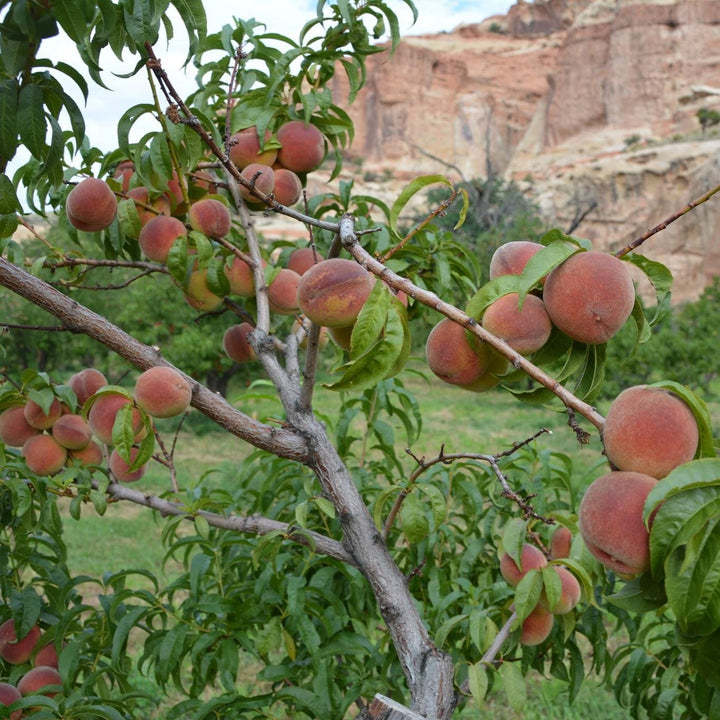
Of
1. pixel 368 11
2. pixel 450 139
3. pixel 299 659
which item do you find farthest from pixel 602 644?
pixel 450 139

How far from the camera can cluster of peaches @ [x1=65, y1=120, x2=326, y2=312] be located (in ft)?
3.34

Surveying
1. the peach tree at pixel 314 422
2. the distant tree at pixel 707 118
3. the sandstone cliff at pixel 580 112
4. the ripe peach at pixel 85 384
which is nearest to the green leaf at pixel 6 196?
the peach tree at pixel 314 422

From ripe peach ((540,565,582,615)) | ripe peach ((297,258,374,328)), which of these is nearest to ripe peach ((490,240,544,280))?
ripe peach ((297,258,374,328))

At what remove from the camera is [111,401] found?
2.97ft

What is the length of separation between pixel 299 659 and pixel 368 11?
1094 millimetres

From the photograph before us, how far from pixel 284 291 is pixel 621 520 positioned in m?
0.73

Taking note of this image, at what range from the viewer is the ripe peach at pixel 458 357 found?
643 millimetres

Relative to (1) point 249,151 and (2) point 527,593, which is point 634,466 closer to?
(2) point 527,593

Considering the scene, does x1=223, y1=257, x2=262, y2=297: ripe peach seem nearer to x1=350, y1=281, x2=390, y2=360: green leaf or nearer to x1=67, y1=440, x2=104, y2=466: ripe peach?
x1=67, y1=440, x2=104, y2=466: ripe peach

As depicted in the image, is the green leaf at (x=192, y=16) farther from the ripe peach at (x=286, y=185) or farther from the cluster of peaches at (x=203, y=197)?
the ripe peach at (x=286, y=185)

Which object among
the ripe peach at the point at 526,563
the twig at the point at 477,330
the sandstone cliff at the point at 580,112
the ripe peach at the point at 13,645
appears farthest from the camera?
the sandstone cliff at the point at 580,112

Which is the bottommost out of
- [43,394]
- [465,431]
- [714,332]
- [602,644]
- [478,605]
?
[465,431]

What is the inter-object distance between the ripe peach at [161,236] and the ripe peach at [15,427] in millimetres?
326

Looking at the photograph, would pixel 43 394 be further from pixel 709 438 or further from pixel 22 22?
pixel 709 438
